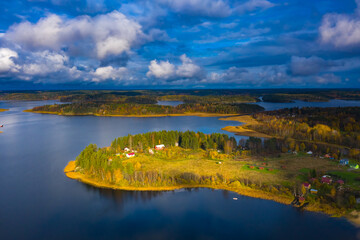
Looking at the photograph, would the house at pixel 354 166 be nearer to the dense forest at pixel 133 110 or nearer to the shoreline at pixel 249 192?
the shoreline at pixel 249 192

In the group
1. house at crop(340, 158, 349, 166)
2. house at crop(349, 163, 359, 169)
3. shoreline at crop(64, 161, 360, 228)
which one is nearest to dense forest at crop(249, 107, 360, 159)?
house at crop(340, 158, 349, 166)

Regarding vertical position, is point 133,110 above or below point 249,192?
above

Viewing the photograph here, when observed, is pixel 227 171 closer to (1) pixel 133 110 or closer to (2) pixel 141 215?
(2) pixel 141 215

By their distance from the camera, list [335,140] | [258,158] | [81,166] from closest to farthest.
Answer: [81,166] → [258,158] → [335,140]

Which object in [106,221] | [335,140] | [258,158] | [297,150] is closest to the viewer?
[106,221]

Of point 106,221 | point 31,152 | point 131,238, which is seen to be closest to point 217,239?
point 131,238

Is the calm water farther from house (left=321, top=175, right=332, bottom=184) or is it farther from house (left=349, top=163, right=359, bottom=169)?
house (left=349, top=163, right=359, bottom=169)

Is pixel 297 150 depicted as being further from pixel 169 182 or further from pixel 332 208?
pixel 169 182

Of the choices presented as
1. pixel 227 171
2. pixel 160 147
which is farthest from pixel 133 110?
pixel 227 171

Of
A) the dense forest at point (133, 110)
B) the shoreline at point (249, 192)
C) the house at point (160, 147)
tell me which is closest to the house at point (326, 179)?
the shoreline at point (249, 192)
